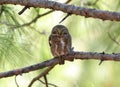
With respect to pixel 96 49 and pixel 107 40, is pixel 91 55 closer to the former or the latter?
pixel 107 40

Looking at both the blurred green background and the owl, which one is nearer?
the owl

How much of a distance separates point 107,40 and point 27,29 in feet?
1.05

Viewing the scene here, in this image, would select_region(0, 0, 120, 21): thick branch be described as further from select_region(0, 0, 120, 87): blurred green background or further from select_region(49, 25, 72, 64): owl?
select_region(0, 0, 120, 87): blurred green background

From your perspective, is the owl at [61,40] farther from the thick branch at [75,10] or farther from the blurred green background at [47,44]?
the blurred green background at [47,44]

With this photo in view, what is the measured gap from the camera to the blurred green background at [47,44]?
1.21 m

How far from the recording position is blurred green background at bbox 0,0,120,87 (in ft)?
3.98

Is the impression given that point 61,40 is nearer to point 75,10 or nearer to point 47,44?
point 75,10

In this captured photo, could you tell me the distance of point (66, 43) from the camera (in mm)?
789

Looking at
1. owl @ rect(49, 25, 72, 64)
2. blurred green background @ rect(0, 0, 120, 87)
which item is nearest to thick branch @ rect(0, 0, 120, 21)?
owl @ rect(49, 25, 72, 64)

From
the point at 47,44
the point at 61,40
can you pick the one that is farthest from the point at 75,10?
the point at 47,44

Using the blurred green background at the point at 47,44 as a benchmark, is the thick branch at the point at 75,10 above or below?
above

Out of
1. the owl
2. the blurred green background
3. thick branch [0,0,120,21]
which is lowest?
the blurred green background

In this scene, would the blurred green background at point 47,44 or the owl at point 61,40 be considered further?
the blurred green background at point 47,44

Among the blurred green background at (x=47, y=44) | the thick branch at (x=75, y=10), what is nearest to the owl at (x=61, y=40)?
the thick branch at (x=75, y=10)
